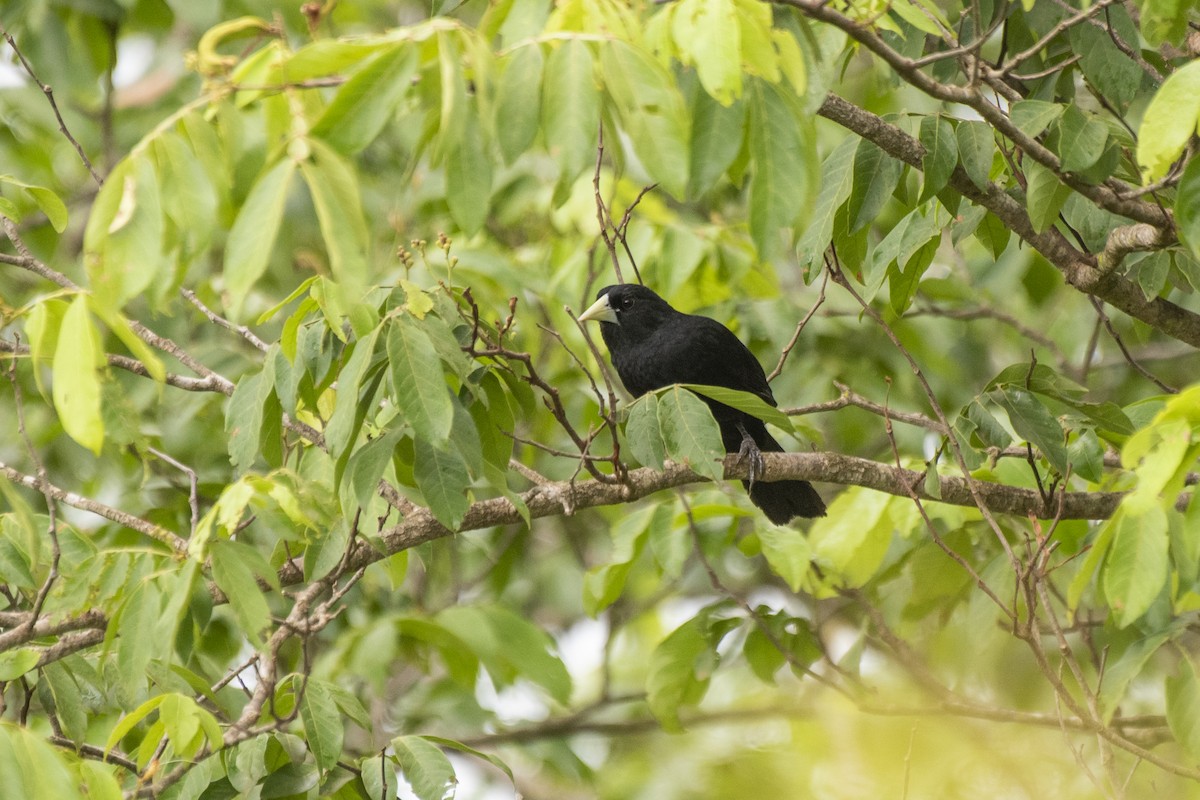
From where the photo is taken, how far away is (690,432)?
2.33 meters

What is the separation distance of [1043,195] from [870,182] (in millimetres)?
334

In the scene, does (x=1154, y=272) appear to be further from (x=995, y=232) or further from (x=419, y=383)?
(x=419, y=383)

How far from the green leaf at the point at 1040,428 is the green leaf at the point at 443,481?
1161 mm

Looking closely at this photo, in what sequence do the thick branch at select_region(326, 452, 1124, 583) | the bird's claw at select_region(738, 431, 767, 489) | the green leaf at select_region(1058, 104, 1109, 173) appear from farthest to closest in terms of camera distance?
the bird's claw at select_region(738, 431, 767, 489)
the thick branch at select_region(326, 452, 1124, 583)
the green leaf at select_region(1058, 104, 1109, 173)

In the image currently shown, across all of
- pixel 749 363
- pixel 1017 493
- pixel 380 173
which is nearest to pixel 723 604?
pixel 1017 493

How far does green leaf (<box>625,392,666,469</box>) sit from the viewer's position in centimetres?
237

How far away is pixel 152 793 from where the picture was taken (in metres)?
2.24

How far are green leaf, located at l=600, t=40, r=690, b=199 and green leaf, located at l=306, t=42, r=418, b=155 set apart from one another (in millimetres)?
259

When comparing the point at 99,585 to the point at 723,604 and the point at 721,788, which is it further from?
the point at 723,604

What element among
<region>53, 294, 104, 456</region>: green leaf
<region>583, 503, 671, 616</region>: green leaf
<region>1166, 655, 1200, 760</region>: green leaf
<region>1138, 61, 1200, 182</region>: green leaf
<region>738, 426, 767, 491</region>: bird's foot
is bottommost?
<region>583, 503, 671, 616</region>: green leaf

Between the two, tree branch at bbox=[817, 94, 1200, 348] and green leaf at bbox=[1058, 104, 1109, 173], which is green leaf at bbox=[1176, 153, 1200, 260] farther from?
tree branch at bbox=[817, 94, 1200, 348]

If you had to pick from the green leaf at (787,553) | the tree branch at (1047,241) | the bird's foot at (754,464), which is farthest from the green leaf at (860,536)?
the tree branch at (1047,241)

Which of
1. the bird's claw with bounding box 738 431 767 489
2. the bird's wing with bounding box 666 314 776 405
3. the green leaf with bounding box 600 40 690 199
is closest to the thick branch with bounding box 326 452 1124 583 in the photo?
the bird's claw with bounding box 738 431 767 489

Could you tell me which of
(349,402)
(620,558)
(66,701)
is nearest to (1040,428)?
(620,558)
